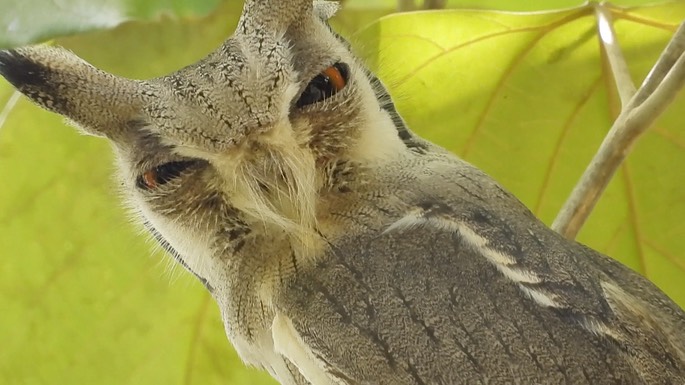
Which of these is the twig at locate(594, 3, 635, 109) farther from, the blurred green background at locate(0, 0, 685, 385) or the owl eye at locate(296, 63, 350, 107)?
the owl eye at locate(296, 63, 350, 107)

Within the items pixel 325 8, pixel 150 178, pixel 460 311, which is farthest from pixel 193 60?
pixel 460 311

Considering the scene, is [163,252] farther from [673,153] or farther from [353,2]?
[673,153]

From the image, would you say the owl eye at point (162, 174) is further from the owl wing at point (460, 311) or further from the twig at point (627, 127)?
the twig at point (627, 127)

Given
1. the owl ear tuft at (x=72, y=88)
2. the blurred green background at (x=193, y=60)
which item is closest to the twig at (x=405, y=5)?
the blurred green background at (x=193, y=60)

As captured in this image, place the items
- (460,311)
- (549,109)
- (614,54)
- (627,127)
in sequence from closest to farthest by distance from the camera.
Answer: (460,311) → (627,127) → (614,54) → (549,109)

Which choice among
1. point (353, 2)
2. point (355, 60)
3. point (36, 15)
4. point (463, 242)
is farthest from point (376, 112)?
point (353, 2)

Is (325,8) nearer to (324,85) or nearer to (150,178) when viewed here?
(324,85)

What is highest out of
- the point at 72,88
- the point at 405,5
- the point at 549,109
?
the point at 72,88
